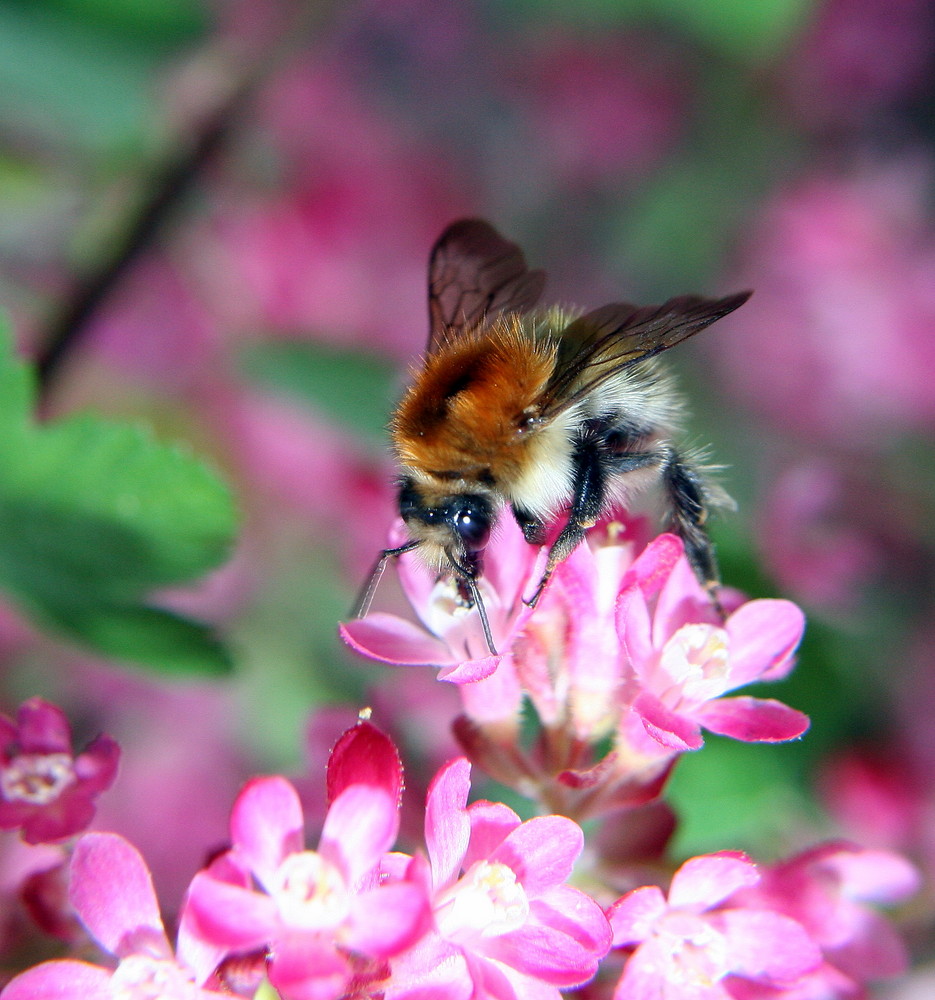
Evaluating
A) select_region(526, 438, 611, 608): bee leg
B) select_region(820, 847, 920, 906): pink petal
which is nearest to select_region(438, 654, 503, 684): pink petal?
select_region(526, 438, 611, 608): bee leg

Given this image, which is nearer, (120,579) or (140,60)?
(120,579)

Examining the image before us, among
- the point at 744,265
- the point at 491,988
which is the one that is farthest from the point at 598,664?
the point at 744,265

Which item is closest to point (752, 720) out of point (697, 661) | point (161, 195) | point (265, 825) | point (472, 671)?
point (697, 661)

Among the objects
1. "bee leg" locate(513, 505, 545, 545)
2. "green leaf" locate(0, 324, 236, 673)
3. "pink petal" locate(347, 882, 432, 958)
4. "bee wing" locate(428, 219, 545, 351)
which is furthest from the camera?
"bee wing" locate(428, 219, 545, 351)

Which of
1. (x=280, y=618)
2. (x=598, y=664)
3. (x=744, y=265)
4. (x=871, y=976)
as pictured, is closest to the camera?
(x=598, y=664)

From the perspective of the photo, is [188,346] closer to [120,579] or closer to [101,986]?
[120,579]

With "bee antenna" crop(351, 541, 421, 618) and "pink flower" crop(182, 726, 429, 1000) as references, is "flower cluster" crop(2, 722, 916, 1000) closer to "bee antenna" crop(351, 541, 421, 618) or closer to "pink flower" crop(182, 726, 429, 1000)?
"pink flower" crop(182, 726, 429, 1000)

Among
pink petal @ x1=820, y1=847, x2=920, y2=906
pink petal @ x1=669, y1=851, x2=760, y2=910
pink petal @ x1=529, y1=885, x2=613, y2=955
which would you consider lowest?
pink petal @ x1=529, y1=885, x2=613, y2=955
